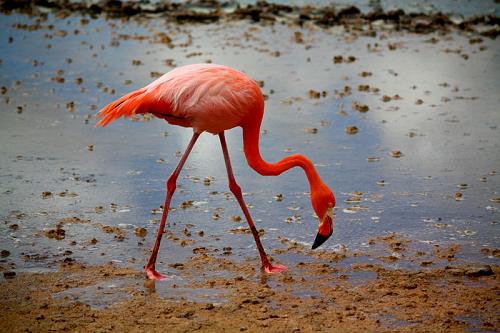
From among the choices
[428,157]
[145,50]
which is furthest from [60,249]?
[145,50]

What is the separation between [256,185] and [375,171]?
111cm

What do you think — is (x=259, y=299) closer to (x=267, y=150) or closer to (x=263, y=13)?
(x=267, y=150)

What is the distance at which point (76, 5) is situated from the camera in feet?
55.6

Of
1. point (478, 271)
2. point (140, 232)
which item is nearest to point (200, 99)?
Answer: point (140, 232)

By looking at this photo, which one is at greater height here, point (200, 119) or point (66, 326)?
point (200, 119)

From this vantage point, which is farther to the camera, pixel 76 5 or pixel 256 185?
pixel 76 5

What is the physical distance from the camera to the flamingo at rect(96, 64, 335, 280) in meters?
5.63

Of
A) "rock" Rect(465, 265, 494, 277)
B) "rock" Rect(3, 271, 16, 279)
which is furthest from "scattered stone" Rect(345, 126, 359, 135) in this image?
"rock" Rect(3, 271, 16, 279)

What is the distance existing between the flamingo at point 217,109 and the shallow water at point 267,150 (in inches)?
17.0

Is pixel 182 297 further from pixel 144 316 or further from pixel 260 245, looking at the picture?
pixel 260 245

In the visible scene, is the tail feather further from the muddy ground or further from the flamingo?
the muddy ground

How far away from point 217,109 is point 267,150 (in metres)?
2.66

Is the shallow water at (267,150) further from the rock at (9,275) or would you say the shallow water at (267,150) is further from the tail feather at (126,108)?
the tail feather at (126,108)

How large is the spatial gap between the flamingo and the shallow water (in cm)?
43
